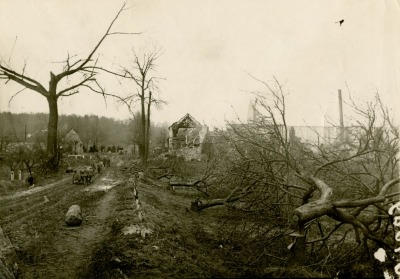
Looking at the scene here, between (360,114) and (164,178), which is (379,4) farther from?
(164,178)

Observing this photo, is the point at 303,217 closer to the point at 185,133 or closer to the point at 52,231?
the point at 52,231

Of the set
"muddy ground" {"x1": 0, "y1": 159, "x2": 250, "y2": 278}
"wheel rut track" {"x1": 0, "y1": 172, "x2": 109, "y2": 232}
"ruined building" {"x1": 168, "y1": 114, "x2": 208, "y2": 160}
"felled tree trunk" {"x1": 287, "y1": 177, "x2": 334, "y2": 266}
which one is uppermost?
"ruined building" {"x1": 168, "y1": 114, "x2": 208, "y2": 160}

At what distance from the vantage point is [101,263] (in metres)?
5.04

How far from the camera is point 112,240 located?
615cm

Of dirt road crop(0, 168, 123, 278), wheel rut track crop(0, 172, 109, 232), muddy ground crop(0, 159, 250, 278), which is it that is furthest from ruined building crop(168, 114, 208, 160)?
muddy ground crop(0, 159, 250, 278)

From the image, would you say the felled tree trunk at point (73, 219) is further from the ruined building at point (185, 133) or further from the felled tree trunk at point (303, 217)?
the ruined building at point (185, 133)

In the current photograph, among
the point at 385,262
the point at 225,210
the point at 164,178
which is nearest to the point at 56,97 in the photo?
the point at 225,210

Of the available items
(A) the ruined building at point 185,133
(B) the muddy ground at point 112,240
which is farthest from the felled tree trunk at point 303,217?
(A) the ruined building at point 185,133

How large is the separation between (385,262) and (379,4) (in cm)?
390

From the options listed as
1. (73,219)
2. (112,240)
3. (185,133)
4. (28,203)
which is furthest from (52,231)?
(185,133)

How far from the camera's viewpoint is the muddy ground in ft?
16.1

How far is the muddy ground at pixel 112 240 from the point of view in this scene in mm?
4895

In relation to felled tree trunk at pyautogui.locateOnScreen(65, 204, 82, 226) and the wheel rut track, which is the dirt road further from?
felled tree trunk at pyautogui.locateOnScreen(65, 204, 82, 226)

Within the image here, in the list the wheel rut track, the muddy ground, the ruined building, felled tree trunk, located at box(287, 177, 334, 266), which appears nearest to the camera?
felled tree trunk, located at box(287, 177, 334, 266)
